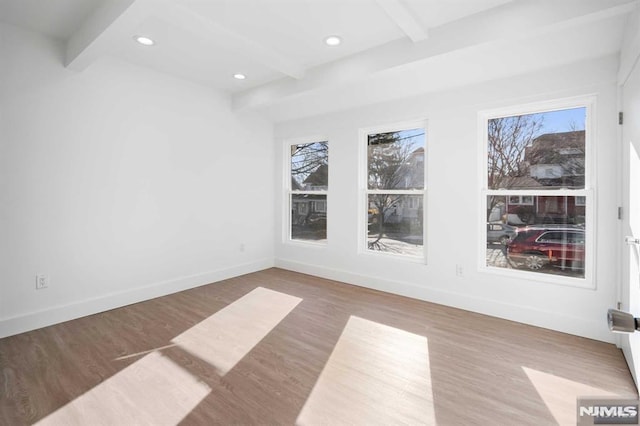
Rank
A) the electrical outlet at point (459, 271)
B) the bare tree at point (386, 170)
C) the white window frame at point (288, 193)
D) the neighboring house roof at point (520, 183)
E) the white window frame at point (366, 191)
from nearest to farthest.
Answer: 1. the neighboring house roof at point (520, 183)
2. the electrical outlet at point (459, 271)
3. the white window frame at point (366, 191)
4. the bare tree at point (386, 170)
5. the white window frame at point (288, 193)

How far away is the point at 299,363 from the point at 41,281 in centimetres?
259

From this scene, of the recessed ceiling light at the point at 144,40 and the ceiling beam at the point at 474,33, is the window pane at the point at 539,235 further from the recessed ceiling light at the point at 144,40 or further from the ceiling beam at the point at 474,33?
the recessed ceiling light at the point at 144,40

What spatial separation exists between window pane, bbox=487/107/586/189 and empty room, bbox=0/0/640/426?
0.06 feet

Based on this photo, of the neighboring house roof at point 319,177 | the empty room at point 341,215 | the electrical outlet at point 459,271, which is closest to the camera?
the empty room at point 341,215

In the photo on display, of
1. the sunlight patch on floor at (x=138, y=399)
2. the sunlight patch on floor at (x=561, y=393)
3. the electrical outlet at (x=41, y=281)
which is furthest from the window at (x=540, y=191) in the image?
the electrical outlet at (x=41, y=281)

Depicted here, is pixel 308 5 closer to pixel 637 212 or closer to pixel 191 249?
pixel 637 212

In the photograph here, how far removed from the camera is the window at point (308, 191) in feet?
15.8

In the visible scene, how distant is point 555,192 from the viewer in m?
2.95

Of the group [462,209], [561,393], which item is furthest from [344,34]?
[561,393]

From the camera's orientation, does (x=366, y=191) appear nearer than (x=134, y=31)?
No

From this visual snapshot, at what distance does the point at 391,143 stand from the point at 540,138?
1.64 metres

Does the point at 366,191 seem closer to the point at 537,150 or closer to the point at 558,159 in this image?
the point at 537,150

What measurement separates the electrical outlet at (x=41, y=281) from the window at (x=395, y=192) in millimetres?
3561

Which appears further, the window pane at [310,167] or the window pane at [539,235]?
the window pane at [310,167]
